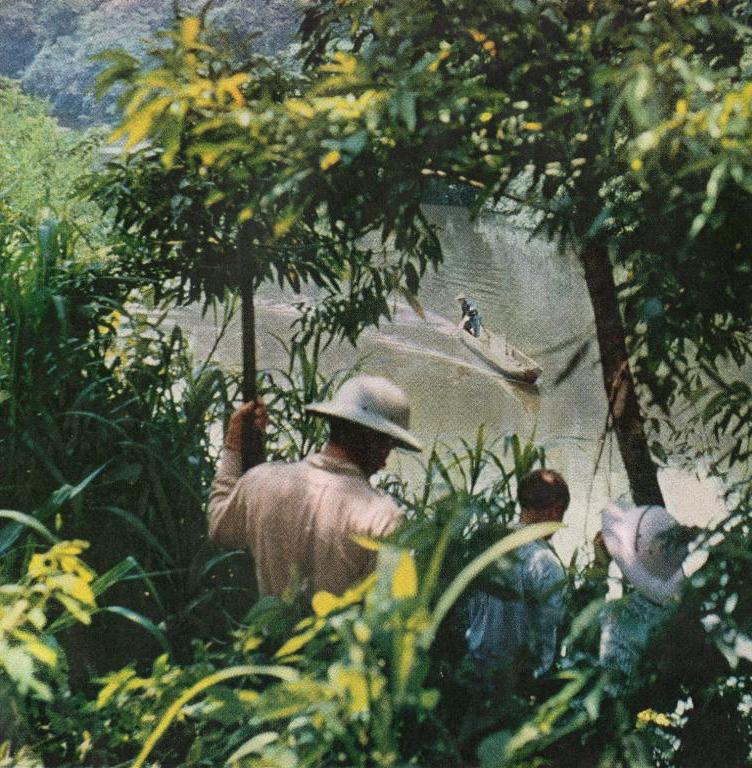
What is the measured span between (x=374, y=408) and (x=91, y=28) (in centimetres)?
377


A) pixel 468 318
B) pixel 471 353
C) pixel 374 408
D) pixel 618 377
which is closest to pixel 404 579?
pixel 374 408

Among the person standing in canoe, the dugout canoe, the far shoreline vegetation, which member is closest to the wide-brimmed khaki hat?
the far shoreline vegetation

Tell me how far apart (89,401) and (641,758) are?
162 centimetres

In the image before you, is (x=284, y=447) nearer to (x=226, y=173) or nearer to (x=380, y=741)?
(x=226, y=173)

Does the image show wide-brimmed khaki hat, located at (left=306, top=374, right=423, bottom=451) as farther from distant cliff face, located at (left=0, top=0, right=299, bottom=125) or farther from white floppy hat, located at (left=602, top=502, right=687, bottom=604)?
distant cliff face, located at (left=0, top=0, right=299, bottom=125)

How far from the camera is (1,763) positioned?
1.71 metres

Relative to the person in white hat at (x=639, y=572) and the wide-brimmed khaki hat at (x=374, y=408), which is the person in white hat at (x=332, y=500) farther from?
the person in white hat at (x=639, y=572)

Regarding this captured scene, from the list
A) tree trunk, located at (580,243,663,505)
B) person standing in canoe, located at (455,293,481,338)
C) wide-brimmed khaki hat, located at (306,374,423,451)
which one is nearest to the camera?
wide-brimmed khaki hat, located at (306,374,423,451)

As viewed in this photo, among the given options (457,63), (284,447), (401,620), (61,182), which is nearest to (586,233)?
(457,63)

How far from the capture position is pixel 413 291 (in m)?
3.03

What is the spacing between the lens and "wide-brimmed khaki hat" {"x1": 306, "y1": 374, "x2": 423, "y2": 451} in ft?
6.40

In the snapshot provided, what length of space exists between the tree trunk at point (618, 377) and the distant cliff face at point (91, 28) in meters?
0.95

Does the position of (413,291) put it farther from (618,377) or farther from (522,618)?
(522,618)

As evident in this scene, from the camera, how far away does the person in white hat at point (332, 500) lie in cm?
196
